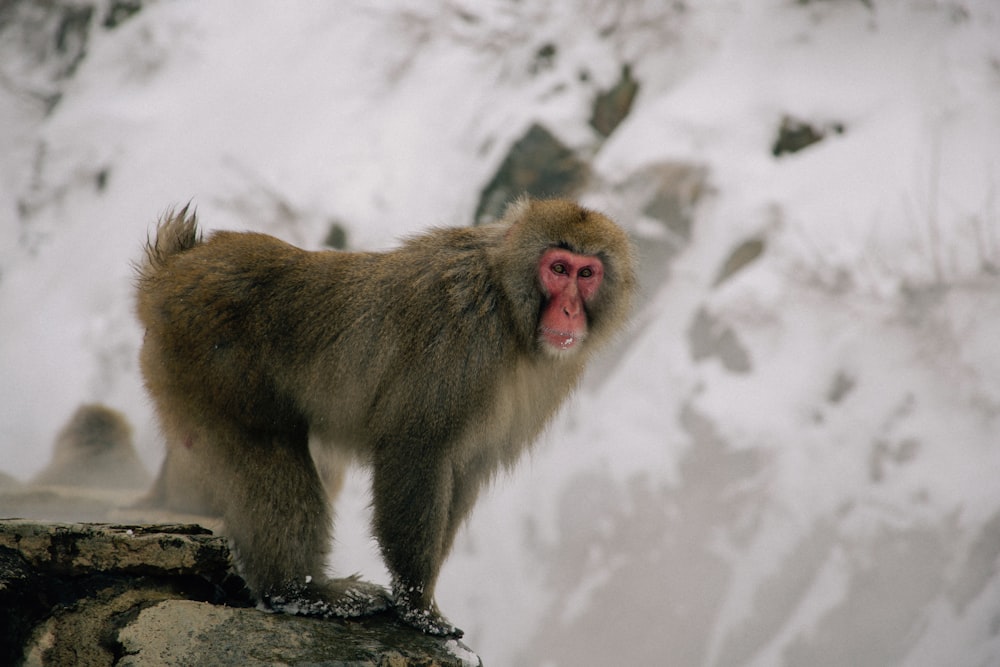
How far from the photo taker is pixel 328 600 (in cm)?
301

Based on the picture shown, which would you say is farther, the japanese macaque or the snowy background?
the japanese macaque

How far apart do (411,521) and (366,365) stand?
22.6 inches

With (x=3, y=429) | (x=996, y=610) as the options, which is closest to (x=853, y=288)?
(x=996, y=610)

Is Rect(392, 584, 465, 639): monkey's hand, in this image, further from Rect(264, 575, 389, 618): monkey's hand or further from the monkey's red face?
the monkey's red face

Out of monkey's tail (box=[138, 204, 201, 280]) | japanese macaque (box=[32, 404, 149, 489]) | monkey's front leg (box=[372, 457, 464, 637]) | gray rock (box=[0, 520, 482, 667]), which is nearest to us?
gray rock (box=[0, 520, 482, 667])

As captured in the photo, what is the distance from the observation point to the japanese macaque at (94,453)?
6059mm

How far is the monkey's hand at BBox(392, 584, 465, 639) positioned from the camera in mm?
3014

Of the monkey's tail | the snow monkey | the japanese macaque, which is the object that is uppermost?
the monkey's tail

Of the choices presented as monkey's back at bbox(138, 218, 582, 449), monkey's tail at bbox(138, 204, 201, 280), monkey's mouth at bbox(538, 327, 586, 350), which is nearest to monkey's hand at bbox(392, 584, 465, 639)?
monkey's back at bbox(138, 218, 582, 449)

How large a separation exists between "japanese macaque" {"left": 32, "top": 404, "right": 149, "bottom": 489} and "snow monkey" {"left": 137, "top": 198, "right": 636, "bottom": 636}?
10.2ft

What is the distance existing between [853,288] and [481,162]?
9.80ft

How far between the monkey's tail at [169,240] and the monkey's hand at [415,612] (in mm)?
1448

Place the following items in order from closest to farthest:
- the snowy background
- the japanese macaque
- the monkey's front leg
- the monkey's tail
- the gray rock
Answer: the gray rock < the monkey's front leg < the monkey's tail < the snowy background < the japanese macaque

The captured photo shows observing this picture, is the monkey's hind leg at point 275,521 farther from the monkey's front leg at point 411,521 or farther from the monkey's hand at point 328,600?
the monkey's front leg at point 411,521
